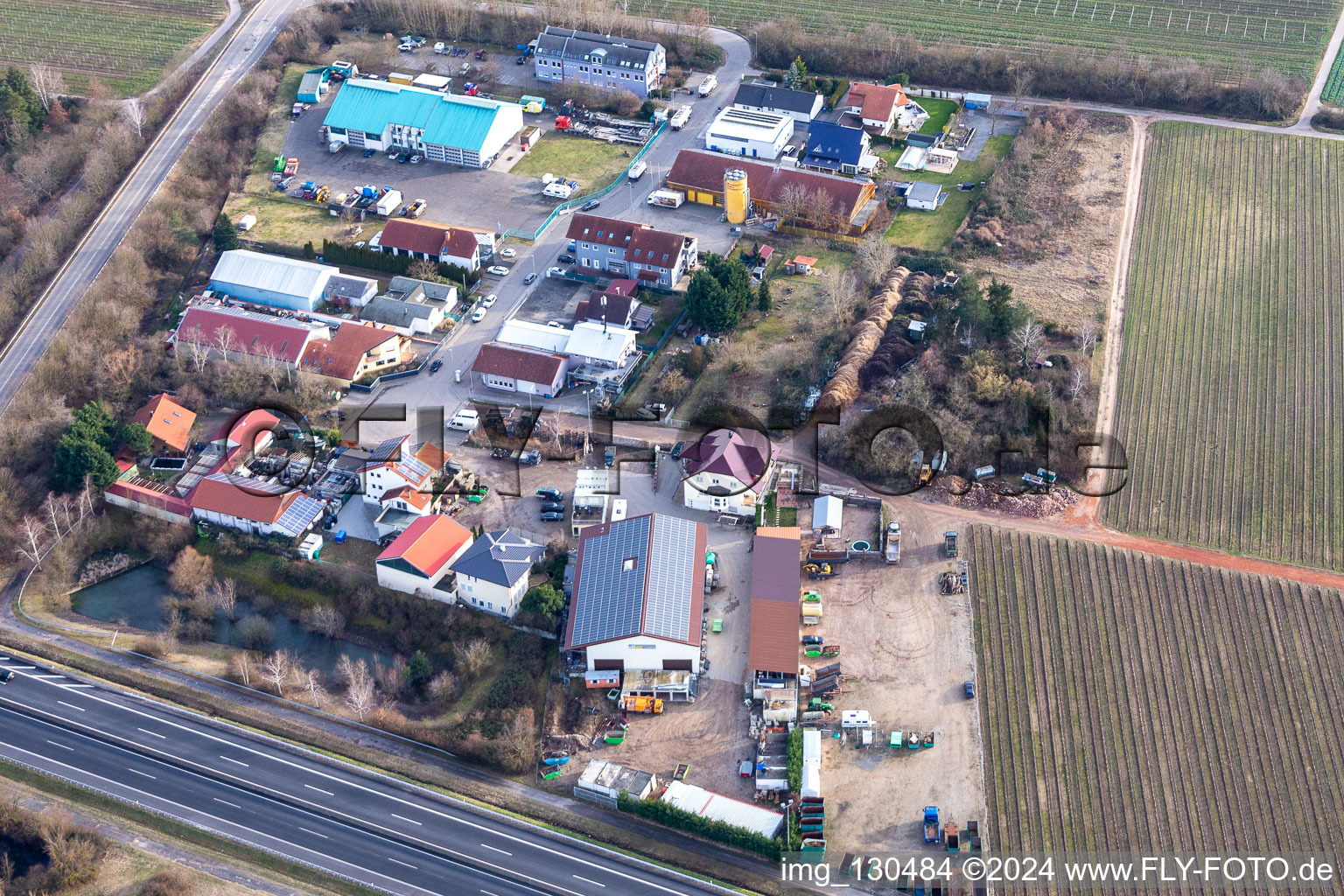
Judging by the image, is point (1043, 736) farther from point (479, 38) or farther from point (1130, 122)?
point (479, 38)

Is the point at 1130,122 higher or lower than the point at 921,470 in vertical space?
higher

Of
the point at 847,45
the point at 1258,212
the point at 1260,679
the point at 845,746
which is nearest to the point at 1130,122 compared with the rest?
the point at 1258,212

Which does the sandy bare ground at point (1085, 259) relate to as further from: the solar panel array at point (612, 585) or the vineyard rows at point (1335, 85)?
the solar panel array at point (612, 585)

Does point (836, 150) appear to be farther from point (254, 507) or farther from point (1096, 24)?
point (254, 507)

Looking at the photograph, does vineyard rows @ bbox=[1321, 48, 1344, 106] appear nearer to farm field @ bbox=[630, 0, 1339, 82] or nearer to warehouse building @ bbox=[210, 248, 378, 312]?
farm field @ bbox=[630, 0, 1339, 82]

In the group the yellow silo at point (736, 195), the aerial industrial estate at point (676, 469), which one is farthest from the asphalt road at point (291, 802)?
the yellow silo at point (736, 195)

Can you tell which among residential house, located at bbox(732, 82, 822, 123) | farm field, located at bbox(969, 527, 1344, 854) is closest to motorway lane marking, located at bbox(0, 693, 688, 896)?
farm field, located at bbox(969, 527, 1344, 854)
